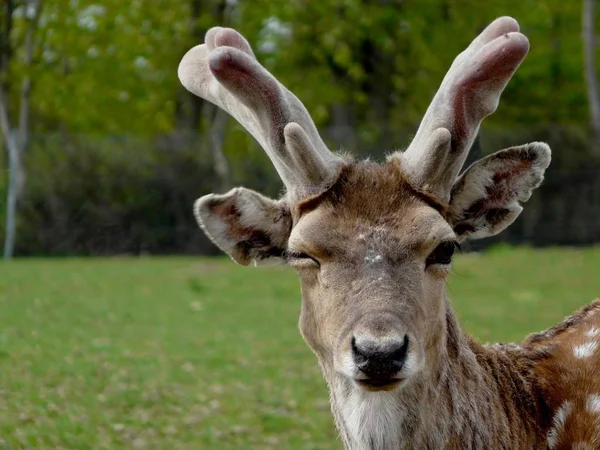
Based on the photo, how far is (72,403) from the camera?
28.8ft

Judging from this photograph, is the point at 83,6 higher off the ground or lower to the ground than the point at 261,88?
higher

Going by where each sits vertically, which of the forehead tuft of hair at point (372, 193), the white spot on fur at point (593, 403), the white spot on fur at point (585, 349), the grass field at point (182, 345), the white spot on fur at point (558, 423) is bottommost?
the grass field at point (182, 345)

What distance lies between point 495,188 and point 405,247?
0.68 metres

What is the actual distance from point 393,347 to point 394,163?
106 centimetres

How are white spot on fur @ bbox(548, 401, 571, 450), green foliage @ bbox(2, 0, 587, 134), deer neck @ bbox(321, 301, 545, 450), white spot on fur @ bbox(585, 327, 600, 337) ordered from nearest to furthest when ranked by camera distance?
deer neck @ bbox(321, 301, 545, 450)
white spot on fur @ bbox(548, 401, 571, 450)
white spot on fur @ bbox(585, 327, 600, 337)
green foliage @ bbox(2, 0, 587, 134)

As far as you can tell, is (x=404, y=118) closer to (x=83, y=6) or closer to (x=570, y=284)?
(x=83, y=6)

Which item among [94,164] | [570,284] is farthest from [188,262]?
[570,284]

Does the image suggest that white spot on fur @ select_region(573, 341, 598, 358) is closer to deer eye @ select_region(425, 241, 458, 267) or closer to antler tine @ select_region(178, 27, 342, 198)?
deer eye @ select_region(425, 241, 458, 267)

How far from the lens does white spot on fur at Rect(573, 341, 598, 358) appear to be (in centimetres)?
532

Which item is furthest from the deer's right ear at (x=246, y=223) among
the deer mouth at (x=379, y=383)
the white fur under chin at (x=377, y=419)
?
→ the deer mouth at (x=379, y=383)

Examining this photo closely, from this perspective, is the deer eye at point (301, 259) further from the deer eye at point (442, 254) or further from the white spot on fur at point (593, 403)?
the white spot on fur at point (593, 403)

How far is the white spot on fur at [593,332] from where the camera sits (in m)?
5.45

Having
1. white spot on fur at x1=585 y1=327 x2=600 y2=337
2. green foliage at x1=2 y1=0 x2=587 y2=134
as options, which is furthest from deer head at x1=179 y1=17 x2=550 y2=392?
green foliage at x1=2 y1=0 x2=587 y2=134

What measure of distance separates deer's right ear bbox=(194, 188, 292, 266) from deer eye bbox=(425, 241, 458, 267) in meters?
0.72
